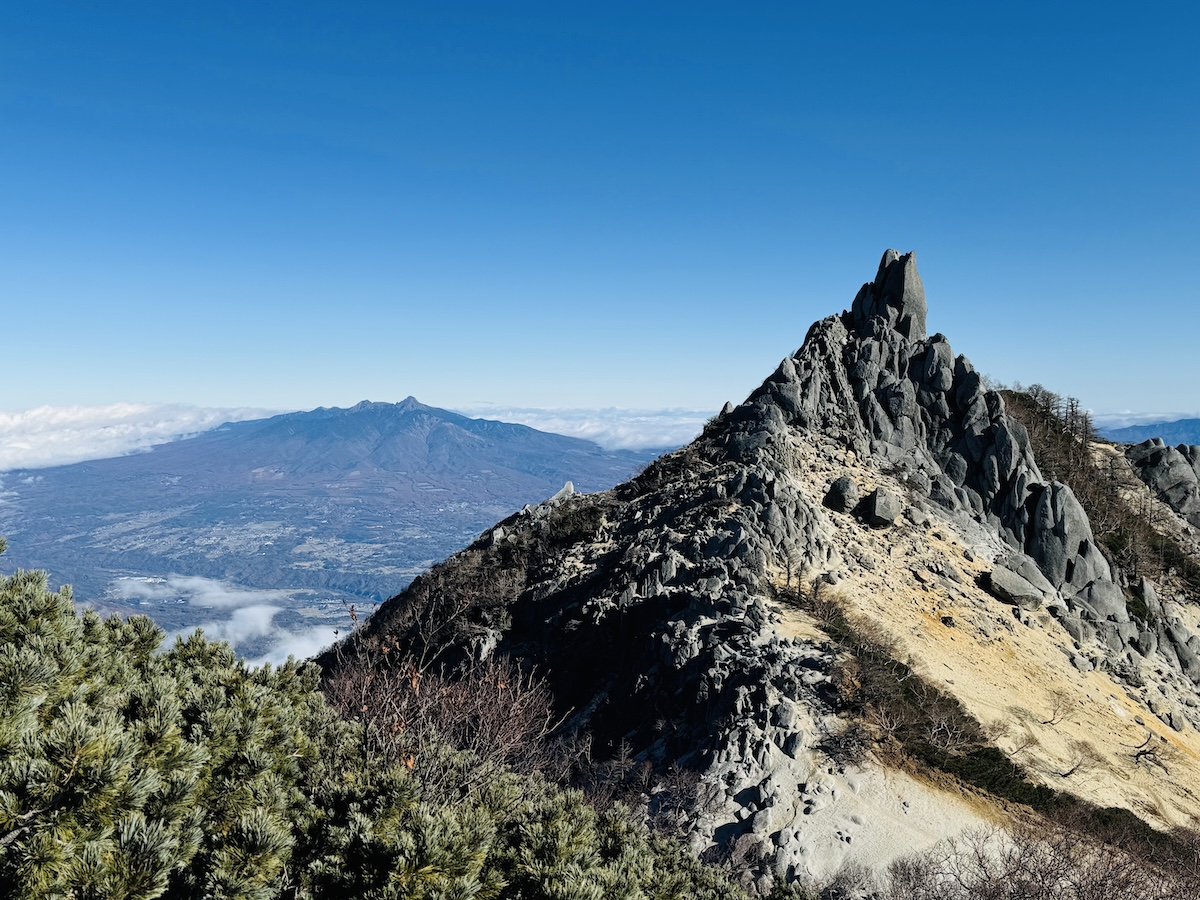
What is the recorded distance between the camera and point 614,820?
1337 cm

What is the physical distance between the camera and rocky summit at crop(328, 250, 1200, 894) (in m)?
24.4

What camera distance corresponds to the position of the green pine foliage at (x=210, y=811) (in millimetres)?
7062

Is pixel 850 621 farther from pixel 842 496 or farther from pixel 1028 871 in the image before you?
pixel 1028 871

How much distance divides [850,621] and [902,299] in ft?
101

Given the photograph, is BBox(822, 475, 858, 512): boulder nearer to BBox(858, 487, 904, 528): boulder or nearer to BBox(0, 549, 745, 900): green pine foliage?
BBox(858, 487, 904, 528): boulder

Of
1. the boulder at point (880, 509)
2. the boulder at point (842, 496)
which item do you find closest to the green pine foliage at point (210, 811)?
the boulder at point (880, 509)

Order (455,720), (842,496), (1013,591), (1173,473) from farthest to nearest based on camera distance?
(1173,473) → (842,496) → (1013,591) → (455,720)

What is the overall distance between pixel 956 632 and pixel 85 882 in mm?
35202

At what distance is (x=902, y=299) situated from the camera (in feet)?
174

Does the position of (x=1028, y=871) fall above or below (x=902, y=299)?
below

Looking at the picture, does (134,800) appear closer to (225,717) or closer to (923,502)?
(225,717)

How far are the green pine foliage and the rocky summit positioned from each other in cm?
1391

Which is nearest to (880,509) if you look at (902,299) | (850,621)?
(850,621)

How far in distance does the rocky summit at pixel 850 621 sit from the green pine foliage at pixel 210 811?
1391cm
